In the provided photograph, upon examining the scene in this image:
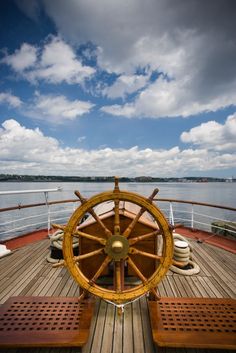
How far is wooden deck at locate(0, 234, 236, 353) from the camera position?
166 cm

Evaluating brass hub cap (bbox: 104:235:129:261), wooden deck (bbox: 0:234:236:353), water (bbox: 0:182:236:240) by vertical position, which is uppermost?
brass hub cap (bbox: 104:235:129:261)

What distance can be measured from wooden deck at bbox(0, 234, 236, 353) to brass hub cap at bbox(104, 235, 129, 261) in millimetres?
591

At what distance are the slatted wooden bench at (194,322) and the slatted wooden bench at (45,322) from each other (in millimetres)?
540

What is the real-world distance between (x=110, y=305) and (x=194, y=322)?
76cm

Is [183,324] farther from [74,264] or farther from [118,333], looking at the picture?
[74,264]

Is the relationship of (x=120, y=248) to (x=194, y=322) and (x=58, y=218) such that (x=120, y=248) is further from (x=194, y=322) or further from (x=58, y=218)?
(x=58, y=218)

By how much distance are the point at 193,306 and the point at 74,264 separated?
1077 millimetres

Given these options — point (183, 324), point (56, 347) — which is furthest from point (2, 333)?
point (183, 324)

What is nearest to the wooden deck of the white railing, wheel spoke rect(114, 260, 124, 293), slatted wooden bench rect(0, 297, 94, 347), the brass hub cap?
slatted wooden bench rect(0, 297, 94, 347)

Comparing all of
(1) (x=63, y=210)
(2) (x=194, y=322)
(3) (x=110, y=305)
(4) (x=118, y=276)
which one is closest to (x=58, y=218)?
(1) (x=63, y=210)

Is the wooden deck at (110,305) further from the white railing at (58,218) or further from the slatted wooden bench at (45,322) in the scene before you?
the white railing at (58,218)

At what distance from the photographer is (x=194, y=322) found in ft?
5.67

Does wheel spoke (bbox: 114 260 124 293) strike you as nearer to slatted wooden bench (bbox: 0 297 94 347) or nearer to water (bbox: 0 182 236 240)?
slatted wooden bench (bbox: 0 297 94 347)

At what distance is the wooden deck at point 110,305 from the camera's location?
1659 millimetres
